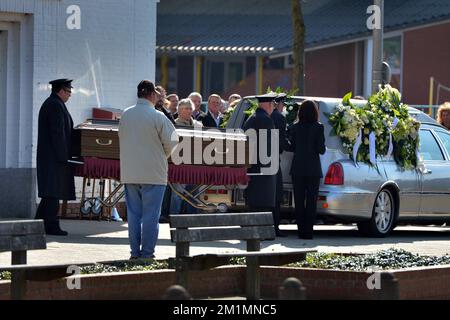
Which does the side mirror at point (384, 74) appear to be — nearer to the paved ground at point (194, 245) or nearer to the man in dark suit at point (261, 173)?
the paved ground at point (194, 245)

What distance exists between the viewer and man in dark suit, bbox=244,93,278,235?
17000 millimetres

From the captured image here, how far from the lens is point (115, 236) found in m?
17.0

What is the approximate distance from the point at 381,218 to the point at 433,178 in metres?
1.24

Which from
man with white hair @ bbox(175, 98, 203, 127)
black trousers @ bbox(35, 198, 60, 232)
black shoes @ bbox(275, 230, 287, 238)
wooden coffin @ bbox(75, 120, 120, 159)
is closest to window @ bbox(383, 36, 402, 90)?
man with white hair @ bbox(175, 98, 203, 127)

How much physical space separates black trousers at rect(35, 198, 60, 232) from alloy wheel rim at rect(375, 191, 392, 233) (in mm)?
4141

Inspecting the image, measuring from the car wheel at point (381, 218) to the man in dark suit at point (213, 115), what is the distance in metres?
3.08

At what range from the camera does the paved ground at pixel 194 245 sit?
46.8 feet

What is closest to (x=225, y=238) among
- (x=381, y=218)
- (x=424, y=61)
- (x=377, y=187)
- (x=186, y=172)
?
(x=186, y=172)

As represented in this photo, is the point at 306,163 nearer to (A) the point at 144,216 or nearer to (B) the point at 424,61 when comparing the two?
(A) the point at 144,216

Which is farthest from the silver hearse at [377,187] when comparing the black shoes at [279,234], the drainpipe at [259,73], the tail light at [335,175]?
the drainpipe at [259,73]

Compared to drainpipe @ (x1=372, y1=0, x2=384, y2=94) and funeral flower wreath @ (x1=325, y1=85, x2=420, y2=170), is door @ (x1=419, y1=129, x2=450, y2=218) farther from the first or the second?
drainpipe @ (x1=372, y1=0, x2=384, y2=94)
